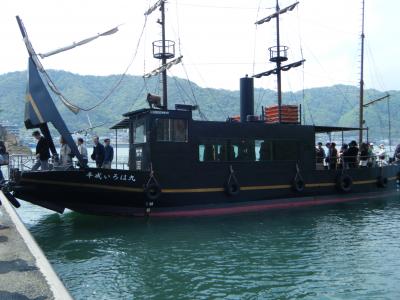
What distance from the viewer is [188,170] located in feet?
47.7

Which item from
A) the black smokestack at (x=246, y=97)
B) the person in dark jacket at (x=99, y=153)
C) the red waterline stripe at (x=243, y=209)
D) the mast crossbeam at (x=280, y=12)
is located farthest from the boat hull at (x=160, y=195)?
the mast crossbeam at (x=280, y=12)

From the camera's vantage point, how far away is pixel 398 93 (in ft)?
530

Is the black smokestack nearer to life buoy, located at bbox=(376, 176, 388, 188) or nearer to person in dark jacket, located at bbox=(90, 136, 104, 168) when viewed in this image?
person in dark jacket, located at bbox=(90, 136, 104, 168)

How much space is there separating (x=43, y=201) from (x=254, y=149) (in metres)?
7.59

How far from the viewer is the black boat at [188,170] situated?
13.3m

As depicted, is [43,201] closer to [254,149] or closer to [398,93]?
[254,149]

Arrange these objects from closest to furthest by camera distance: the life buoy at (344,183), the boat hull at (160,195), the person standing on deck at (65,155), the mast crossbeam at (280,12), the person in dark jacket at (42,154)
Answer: the boat hull at (160,195)
the person in dark jacket at (42,154)
the person standing on deck at (65,155)
the life buoy at (344,183)
the mast crossbeam at (280,12)

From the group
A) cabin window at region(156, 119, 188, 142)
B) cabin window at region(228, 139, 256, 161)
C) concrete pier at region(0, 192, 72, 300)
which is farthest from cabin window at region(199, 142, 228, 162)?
concrete pier at region(0, 192, 72, 300)

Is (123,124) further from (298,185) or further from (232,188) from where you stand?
(298,185)

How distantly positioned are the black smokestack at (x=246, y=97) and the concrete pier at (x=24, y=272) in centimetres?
1234

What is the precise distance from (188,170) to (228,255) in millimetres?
4818

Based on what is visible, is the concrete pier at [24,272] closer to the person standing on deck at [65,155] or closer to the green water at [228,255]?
the green water at [228,255]

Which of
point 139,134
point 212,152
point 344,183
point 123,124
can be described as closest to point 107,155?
point 139,134

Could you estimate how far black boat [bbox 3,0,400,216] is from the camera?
1333 centimetres
